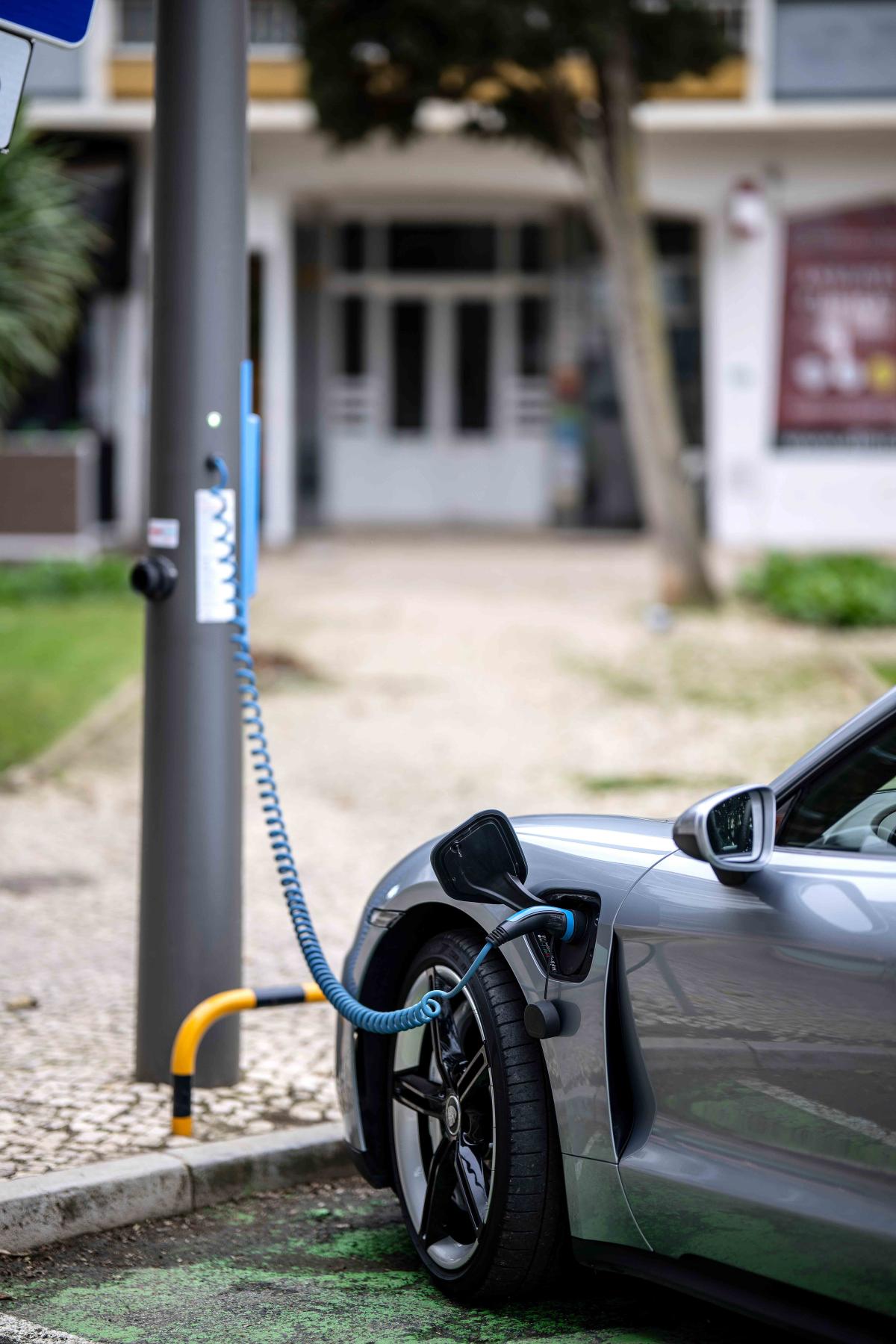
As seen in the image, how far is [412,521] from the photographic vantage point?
2192cm

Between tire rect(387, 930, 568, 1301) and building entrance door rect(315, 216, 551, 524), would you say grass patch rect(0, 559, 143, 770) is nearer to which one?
building entrance door rect(315, 216, 551, 524)

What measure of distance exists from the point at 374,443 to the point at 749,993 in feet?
62.5

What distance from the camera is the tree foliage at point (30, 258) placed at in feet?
31.8

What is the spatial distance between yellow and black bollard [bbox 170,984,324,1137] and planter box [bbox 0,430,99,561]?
487 inches

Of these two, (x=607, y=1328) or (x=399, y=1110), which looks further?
(x=399, y=1110)

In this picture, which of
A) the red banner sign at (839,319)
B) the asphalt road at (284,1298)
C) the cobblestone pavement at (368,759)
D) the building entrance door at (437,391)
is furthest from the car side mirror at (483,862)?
the building entrance door at (437,391)

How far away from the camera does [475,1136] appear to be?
11.5ft

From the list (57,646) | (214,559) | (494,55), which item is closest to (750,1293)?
(214,559)

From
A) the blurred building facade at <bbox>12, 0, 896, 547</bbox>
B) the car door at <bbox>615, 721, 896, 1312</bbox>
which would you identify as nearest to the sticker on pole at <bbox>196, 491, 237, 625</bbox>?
the car door at <bbox>615, 721, 896, 1312</bbox>

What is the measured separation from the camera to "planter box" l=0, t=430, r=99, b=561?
16.4 m

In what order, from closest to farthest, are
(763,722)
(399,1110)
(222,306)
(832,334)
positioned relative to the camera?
(399,1110) → (222,306) → (763,722) → (832,334)

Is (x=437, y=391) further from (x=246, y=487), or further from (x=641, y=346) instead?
(x=246, y=487)

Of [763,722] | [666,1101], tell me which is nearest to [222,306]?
[666,1101]

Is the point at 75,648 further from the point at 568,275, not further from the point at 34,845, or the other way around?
the point at 568,275
